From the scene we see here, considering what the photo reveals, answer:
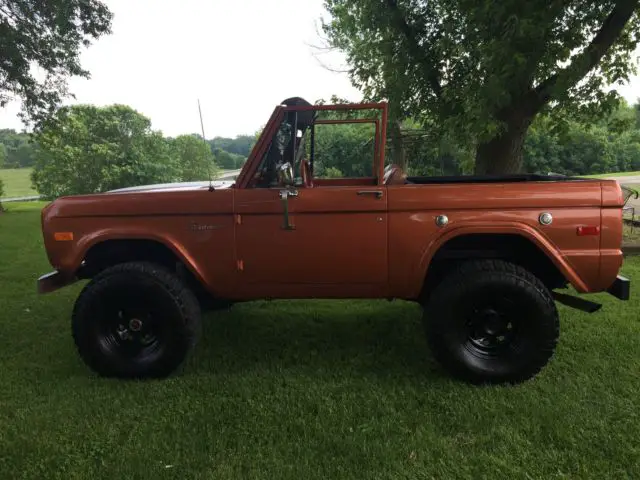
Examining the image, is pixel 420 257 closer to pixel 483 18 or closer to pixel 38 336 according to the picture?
pixel 38 336

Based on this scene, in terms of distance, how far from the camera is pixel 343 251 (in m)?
2.95

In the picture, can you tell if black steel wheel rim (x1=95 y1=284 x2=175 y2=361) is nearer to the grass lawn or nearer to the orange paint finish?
the grass lawn

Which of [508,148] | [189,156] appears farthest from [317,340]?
[189,156]

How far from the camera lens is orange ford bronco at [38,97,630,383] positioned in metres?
2.82

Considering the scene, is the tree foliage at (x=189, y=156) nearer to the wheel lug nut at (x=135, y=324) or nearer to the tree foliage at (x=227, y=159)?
the tree foliage at (x=227, y=159)

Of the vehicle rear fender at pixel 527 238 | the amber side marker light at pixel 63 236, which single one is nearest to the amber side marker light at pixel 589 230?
the vehicle rear fender at pixel 527 238

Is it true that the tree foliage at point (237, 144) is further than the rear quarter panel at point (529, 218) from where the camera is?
Yes

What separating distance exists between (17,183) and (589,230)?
227ft

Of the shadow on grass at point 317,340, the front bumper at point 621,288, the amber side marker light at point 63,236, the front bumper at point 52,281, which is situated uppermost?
the amber side marker light at point 63,236

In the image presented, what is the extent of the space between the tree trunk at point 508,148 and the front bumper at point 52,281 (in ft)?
19.7

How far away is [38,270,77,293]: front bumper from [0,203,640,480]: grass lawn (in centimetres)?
61

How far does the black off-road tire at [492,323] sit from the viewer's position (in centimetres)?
284

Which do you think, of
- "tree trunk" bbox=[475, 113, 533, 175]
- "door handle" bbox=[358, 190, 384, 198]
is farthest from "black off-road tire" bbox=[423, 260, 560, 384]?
"tree trunk" bbox=[475, 113, 533, 175]

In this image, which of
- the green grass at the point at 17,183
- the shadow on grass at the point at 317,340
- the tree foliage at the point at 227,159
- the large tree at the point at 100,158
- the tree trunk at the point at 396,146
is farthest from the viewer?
the green grass at the point at 17,183
